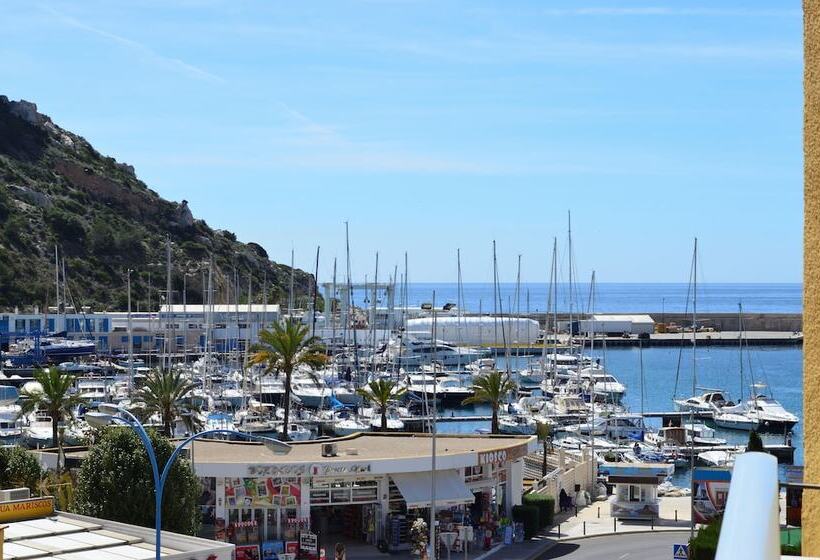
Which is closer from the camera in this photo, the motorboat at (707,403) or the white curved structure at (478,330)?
the motorboat at (707,403)

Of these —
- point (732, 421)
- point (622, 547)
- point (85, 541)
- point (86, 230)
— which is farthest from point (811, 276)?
point (86, 230)

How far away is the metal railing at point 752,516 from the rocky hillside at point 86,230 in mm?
129640

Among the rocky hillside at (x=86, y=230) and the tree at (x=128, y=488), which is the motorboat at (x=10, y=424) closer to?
the tree at (x=128, y=488)

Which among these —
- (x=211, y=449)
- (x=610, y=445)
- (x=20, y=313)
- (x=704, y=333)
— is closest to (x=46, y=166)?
(x=20, y=313)

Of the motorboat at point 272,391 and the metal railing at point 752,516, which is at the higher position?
the metal railing at point 752,516

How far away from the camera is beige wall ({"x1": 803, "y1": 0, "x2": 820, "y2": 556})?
5.97 meters

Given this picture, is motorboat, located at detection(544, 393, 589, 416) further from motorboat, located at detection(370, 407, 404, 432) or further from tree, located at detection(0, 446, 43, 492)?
tree, located at detection(0, 446, 43, 492)

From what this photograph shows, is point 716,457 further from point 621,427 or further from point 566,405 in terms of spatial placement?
point 566,405

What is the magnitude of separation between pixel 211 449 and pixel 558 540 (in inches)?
510

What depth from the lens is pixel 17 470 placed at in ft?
119

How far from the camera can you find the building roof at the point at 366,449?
4078 centimetres

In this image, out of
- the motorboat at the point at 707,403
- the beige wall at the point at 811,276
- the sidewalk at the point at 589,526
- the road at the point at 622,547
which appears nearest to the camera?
the beige wall at the point at 811,276

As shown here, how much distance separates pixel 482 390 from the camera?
66000 mm

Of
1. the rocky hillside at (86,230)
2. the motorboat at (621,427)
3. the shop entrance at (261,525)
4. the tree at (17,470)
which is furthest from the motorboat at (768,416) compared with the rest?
the tree at (17,470)
